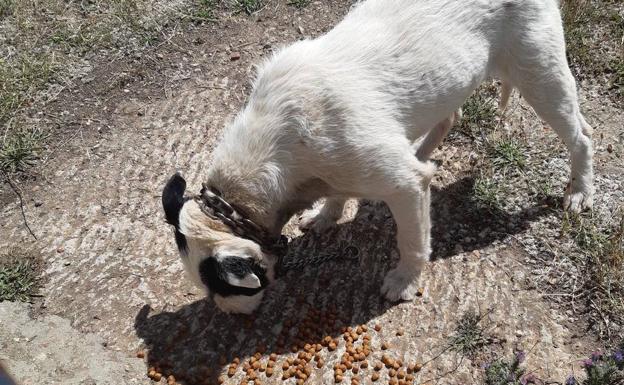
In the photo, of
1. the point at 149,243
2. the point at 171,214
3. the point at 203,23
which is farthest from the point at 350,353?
the point at 203,23

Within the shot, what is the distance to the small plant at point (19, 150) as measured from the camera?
4984mm

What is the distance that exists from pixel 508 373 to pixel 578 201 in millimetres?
1648

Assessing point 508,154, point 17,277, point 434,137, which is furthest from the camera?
point 508,154

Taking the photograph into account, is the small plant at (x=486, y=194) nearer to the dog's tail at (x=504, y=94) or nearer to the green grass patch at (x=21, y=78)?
the dog's tail at (x=504, y=94)

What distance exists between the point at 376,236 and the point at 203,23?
10.5ft

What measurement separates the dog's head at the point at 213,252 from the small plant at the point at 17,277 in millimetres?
1666

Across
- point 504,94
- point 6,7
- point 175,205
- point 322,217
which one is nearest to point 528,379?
point 322,217

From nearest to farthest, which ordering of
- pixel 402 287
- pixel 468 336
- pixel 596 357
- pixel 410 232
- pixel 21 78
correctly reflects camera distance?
1. pixel 596 357
2. pixel 410 232
3. pixel 468 336
4. pixel 402 287
5. pixel 21 78

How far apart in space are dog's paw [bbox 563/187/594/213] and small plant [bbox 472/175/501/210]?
51 cm

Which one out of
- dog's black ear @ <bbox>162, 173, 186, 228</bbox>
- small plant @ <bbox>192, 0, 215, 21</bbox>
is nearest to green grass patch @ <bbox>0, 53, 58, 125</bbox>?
small plant @ <bbox>192, 0, 215, 21</bbox>

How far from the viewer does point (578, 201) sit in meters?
4.38

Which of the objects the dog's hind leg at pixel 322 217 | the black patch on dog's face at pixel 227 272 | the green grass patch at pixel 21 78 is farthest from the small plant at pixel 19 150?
the black patch on dog's face at pixel 227 272

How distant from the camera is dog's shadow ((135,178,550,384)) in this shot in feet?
12.5

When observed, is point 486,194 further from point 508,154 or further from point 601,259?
point 601,259
